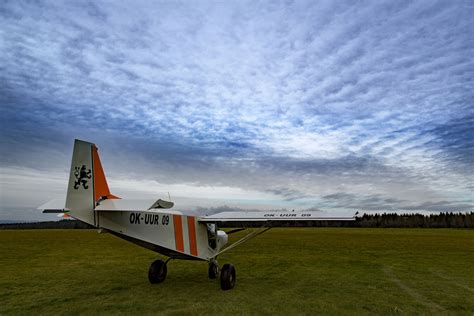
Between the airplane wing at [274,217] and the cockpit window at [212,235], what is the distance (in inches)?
16.2

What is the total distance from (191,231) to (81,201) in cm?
364

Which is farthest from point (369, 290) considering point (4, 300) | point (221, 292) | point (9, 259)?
point (9, 259)

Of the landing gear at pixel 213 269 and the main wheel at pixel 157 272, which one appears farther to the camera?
the landing gear at pixel 213 269

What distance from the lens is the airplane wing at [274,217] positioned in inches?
422

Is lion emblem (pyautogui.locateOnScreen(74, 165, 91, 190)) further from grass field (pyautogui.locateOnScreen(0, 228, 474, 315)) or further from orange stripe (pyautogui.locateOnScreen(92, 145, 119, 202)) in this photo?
grass field (pyautogui.locateOnScreen(0, 228, 474, 315))

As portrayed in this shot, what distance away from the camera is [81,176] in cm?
849

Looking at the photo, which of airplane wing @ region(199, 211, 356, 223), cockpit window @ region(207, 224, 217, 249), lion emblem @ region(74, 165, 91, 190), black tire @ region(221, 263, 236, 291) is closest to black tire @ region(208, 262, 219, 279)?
cockpit window @ region(207, 224, 217, 249)

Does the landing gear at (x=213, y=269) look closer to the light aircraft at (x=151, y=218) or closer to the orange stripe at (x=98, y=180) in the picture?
the light aircraft at (x=151, y=218)

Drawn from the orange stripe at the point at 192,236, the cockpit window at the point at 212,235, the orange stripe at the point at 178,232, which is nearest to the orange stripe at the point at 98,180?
the orange stripe at the point at 178,232

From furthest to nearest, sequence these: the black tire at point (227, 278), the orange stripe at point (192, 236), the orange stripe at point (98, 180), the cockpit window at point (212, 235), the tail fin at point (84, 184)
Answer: the cockpit window at point (212, 235) → the orange stripe at point (192, 236) → the black tire at point (227, 278) → the orange stripe at point (98, 180) → the tail fin at point (84, 184)

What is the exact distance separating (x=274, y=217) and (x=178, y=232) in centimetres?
307

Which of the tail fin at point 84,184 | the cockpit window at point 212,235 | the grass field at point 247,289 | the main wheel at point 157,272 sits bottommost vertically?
the grass field at point 247,289

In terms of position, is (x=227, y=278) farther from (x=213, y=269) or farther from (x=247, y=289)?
(x=213, y=269)

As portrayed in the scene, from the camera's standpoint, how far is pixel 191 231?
35.5ft
